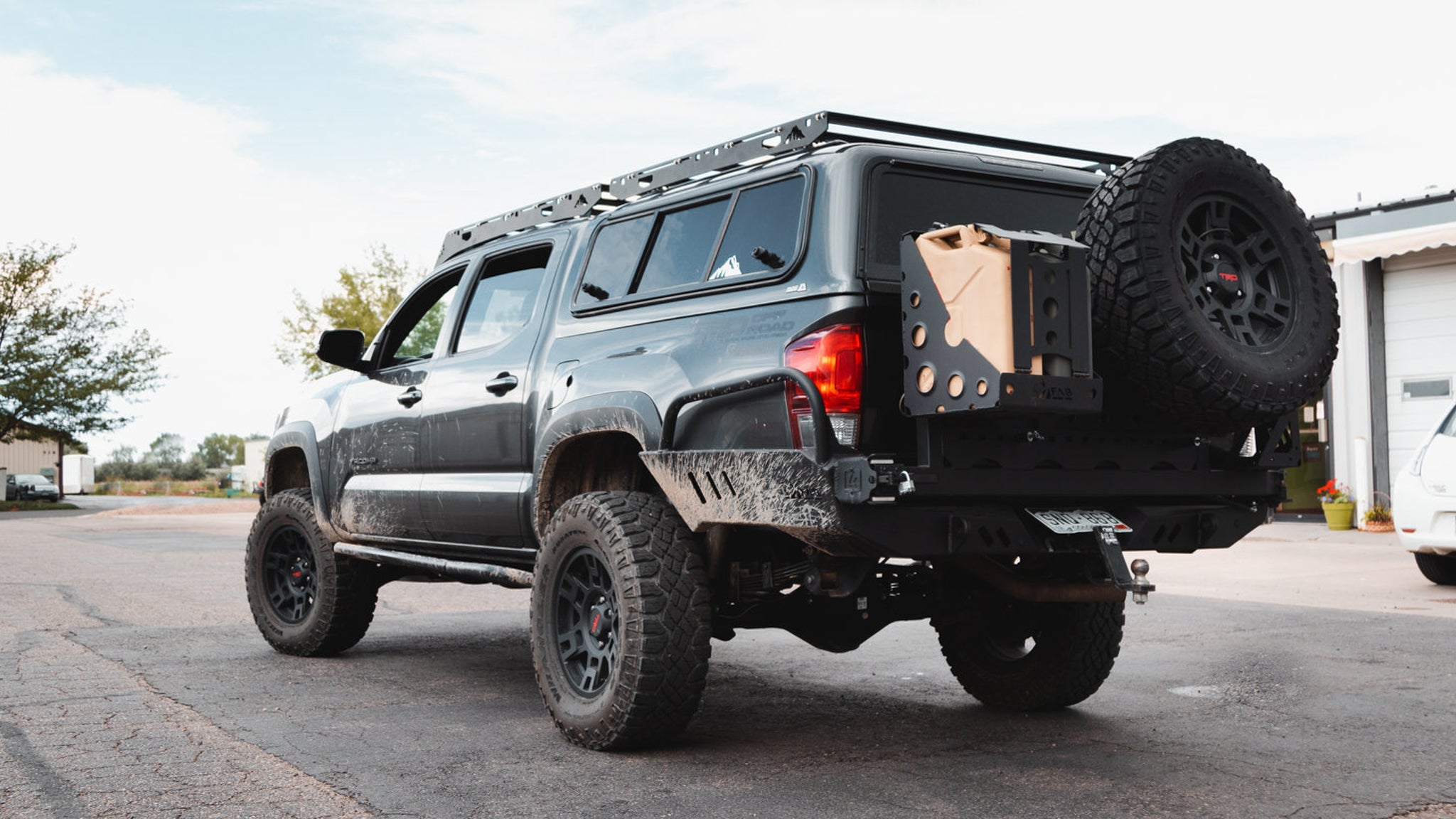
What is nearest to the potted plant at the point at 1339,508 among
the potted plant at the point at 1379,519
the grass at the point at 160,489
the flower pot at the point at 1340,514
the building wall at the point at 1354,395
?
the flower pot at the point at 1340,514

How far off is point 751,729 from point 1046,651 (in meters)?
1.28

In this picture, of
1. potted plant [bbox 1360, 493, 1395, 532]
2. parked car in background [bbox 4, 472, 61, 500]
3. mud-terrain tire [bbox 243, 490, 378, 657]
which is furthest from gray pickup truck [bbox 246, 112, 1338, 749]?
parked car in background [bbox 4, 472, 61, 500]

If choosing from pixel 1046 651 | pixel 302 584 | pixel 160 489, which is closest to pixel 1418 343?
pixel 1046 651

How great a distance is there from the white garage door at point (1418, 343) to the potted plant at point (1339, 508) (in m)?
0.78

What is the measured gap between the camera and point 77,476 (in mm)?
65812

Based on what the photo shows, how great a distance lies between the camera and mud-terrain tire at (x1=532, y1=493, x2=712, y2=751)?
4.39 m

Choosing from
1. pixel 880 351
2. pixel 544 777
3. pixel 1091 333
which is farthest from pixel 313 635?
pixel 1091 333

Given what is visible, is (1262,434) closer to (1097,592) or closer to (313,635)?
(1097,592)

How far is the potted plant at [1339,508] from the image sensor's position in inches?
688

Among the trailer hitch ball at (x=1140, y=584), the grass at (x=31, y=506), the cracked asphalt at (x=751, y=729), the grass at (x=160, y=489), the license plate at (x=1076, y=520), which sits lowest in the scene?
the grass at (x=160, y=489)

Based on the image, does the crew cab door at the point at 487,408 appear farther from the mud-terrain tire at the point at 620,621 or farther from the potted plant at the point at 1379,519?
the potted plant at the point at 1379,519

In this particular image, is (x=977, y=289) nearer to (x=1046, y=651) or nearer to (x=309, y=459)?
(x=1046, y=651)

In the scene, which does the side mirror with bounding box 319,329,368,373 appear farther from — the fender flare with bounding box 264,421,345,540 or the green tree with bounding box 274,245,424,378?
the green tree with bounding box 274,245,424,378

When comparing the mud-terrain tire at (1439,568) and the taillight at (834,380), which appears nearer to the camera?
the taillight at (834,380)
